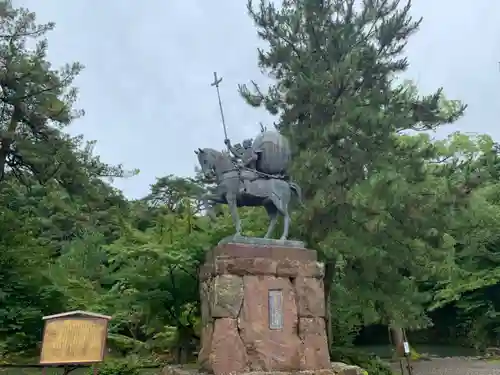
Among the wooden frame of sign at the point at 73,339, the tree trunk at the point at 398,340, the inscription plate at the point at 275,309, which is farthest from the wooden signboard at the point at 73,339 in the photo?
the tree trunk at the point at 398,340

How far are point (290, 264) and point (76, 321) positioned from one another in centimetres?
368

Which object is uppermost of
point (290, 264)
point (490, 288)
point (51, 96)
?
point (51, 96)

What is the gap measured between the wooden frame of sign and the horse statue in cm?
313

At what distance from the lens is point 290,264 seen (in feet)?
A: 28.6

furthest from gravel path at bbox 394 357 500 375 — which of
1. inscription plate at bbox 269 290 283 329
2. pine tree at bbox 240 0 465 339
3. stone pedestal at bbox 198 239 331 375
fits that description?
inscription plate at bbox 269 290 283 329

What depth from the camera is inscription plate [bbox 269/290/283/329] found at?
8297 millimetres

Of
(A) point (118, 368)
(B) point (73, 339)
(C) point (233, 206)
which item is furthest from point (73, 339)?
(A) point (118, 368)

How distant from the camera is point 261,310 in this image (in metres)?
8.26

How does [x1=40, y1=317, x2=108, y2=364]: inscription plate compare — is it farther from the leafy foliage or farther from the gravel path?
the gravel path

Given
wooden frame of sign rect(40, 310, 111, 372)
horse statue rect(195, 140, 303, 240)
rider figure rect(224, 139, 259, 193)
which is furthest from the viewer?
rider figure rect(224, 139, 259, 193)

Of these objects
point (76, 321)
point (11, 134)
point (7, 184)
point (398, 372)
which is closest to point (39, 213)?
point (7, 184)

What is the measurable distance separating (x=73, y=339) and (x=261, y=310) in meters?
3.07

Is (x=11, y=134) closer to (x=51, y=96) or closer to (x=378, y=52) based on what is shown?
(x=51, y=96)

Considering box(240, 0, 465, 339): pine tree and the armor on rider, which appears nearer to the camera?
the armor on rider
